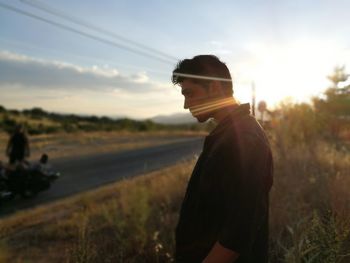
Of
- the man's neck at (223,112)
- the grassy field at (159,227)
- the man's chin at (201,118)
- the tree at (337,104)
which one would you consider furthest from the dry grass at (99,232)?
the tree at (337,104)

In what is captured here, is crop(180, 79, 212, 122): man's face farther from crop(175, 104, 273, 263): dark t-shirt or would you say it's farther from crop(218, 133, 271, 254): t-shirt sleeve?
crop(218, 133, 271, 254): t-shirt sleeve

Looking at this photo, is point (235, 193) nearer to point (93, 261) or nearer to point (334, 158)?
point (93, 261)

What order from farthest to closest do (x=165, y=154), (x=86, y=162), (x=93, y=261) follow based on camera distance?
(x=165, y=154) < (x=86, y=162) < (x=93, y=261)

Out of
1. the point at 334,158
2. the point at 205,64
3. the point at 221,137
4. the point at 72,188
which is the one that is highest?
the point at 205,64

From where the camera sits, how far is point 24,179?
1312 centimetres

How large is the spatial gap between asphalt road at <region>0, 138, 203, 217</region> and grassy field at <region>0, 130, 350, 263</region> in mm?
1377

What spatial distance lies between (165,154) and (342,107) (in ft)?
43.9

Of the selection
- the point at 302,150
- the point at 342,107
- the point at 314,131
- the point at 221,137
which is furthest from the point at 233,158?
the point at 342,107

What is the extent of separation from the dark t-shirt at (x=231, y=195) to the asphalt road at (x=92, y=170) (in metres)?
8.66

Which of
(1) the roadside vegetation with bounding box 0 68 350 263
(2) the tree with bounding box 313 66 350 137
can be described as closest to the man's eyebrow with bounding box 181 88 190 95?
(1) the roadside vegetation with bounding box 0 68 350 263

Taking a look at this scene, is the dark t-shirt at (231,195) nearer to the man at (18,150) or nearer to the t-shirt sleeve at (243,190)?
the t-shirt sleeve at (243,190)

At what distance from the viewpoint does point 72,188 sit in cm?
1553

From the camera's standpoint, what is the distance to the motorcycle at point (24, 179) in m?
12.4

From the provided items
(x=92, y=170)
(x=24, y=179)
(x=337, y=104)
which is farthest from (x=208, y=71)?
(x=337, y=104)
